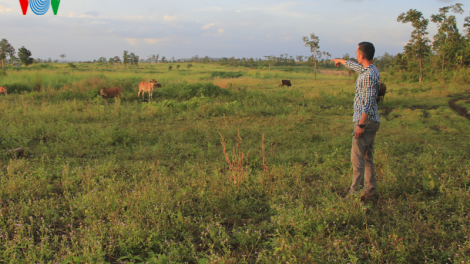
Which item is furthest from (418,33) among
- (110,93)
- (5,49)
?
(5,49)

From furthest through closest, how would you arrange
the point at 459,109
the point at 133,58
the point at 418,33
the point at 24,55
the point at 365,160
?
the point at 133,58
the point at 24,55
the point at 418,33
the point at 459,109
the point at 365,160

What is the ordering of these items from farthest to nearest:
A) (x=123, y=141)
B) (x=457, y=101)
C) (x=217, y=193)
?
(x=457, y=101)
(x=123, y=141)
(x=217, y=193)

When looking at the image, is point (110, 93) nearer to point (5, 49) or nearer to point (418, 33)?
point (418, 33)

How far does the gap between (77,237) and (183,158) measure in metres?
2.81

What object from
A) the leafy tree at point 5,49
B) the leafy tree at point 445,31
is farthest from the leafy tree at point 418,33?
the leafy tree at point 5,49

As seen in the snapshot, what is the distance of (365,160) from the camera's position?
3.77m

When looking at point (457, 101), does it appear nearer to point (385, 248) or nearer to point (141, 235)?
point (385, 248)

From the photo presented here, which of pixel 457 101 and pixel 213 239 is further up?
pixel 457 101

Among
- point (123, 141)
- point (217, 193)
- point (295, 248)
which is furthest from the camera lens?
point (123, 141)

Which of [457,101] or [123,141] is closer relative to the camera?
[123,141]

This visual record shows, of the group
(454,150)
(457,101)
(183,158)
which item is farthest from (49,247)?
(457,101)

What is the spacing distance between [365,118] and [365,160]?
665mm

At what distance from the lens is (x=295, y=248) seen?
2670 mm

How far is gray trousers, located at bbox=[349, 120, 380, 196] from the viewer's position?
11.6 feet
